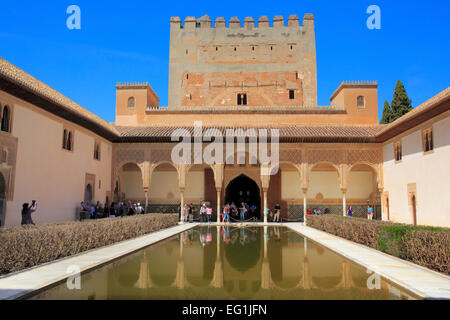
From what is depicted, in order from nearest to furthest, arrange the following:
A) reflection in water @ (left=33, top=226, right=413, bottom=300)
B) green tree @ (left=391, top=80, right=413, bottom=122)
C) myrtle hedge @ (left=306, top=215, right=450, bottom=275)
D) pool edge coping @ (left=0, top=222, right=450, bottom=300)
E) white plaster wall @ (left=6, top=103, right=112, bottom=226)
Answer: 1. pool edge coping @ (left=0, top=222, right=450, bottom=300)
2. reflection in water @ (left=33, top=226, right=413, bottom=300)
3. myrtle hedge @ (left=306, top=215, right=450, bottom=275)
4. white plaster wall @ (left=6, top=103, right=112, bottom=226)
5. green tree @ (left=391, top=80, right=413, bottom=122)

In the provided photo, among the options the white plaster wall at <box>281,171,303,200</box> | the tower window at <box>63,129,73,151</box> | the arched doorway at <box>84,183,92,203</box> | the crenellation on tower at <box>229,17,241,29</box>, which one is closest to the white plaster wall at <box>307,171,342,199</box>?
the white plaster wall at <box>281,171,303,200</box>

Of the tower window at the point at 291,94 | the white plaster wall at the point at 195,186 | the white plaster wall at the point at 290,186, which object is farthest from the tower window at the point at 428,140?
the tower window at the point at 291,94

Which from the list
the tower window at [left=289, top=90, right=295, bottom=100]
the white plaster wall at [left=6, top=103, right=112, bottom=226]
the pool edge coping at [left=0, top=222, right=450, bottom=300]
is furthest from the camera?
the tower window at [left=289, top=90, right=295, bottom=100]

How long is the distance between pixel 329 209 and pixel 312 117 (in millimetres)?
4856

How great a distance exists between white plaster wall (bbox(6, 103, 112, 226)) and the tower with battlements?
1105 cm

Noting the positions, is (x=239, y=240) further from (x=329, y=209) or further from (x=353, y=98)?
(x=353, y=98)

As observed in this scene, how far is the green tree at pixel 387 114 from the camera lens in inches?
996

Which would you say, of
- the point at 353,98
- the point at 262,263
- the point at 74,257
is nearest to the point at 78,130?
the point at 74,257

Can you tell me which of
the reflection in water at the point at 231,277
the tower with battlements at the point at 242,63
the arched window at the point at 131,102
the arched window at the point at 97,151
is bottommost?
the reflection in water at the point at 231,277

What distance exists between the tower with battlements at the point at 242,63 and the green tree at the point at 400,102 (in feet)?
18.8

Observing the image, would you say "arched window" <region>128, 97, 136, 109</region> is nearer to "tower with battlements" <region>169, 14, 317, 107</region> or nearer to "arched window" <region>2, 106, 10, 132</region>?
"tower with battlements" <region>169, 14, 317, 107</region>

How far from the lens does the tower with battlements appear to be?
24000mm

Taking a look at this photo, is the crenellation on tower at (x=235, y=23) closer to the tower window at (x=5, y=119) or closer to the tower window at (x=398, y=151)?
the tower window at (x=398, y=151)

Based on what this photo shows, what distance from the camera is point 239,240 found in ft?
34.0
